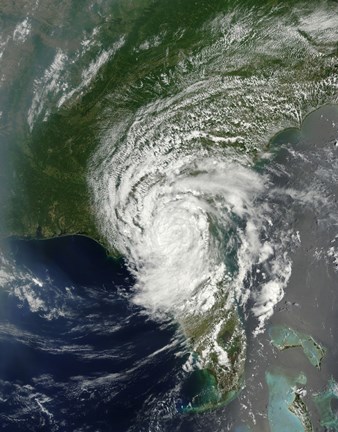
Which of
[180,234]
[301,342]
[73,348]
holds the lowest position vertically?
[73,348]

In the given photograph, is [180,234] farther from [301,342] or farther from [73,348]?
[301,342]

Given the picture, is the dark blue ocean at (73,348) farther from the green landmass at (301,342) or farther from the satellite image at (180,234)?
the green landmass at (301,342)

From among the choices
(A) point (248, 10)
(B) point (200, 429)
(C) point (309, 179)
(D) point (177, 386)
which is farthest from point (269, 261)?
(A) point (248, 10)

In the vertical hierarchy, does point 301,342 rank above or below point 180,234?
below

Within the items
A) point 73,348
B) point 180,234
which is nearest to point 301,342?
point 180,234

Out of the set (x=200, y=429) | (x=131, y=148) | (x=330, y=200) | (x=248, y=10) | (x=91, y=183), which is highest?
(x=248, y=10)

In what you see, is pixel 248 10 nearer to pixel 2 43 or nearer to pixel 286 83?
pixel 286 83

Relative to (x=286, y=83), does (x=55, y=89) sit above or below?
below

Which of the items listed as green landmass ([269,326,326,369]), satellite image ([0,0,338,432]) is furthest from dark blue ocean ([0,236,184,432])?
green landmass ([269,326,326,369])
